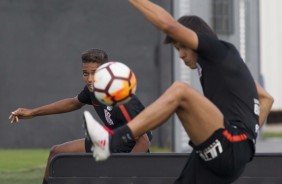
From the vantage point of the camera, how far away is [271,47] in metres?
27.2

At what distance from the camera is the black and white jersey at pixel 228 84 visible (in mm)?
7531

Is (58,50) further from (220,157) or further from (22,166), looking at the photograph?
(220,157)

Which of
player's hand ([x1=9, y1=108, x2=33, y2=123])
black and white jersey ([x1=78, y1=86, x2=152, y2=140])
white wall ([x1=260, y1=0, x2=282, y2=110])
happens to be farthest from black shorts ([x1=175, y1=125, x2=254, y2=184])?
white wall ([x1=260, y1=0, x2=282, y2=110])

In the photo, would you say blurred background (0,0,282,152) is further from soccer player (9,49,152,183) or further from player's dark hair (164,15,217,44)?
player's dark hair (164,15,217,44)

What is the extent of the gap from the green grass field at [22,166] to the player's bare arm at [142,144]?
3.52 metres

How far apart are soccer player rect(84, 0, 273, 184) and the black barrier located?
7.02 feet

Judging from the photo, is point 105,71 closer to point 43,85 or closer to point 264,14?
point 43,85

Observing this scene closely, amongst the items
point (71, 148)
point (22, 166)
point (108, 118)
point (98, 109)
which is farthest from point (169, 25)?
point (22, 166)

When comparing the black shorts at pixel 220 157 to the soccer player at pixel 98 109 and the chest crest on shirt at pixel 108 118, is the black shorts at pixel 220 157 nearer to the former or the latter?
the soccer player at pixel 98 109

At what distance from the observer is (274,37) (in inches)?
1077

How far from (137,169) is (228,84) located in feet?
8.46

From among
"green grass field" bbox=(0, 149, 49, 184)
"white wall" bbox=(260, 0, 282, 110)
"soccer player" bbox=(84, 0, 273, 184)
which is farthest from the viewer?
"white wall" bbox=(260, 0, 282, 110)

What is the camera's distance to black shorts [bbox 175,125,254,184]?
7410 millimetres

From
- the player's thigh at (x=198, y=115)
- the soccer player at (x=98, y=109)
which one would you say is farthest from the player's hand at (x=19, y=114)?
the player's thigh at (x=198, y=115)
